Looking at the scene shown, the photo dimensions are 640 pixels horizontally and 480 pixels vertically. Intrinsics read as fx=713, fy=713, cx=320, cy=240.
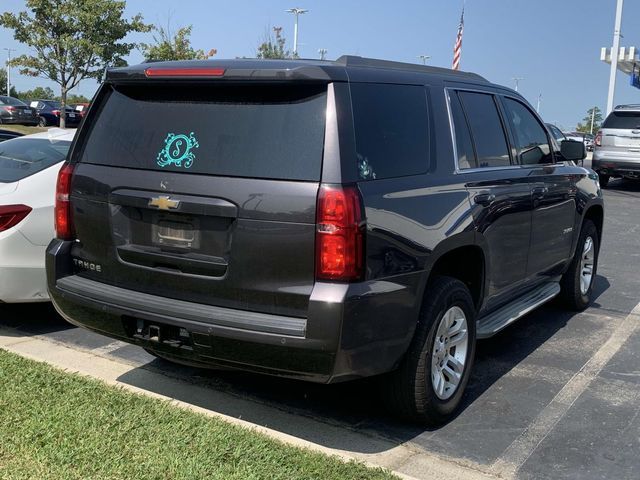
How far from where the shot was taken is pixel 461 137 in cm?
429

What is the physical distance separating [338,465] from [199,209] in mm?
1382

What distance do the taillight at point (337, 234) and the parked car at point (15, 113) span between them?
104ft

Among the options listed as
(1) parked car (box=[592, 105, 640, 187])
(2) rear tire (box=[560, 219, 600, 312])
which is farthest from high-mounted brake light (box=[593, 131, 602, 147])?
(2) rear tire (box=[560, 219, 600, 312])

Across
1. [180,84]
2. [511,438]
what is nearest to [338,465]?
[511,438]

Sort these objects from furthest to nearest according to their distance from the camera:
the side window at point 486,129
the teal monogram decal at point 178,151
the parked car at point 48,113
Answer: the parked car at point 48,113 → the side window at point 486,129 → the teal monogram decal at point 178,151

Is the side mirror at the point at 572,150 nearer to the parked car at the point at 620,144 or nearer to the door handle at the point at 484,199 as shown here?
the door handle at the point at 484,199

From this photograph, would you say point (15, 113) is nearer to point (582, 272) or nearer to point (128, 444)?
point (582, 272)

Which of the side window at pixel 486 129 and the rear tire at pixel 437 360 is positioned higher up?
the side window at pixel 486 129

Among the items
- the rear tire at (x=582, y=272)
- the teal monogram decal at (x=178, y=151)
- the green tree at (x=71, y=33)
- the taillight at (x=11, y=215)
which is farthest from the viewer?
the green tree at (x=71, y=33)

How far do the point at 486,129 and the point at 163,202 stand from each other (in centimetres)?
227

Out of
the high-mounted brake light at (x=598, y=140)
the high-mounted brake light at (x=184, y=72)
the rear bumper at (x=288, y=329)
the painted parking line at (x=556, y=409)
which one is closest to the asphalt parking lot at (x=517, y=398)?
the painted parking line at (x=556, y=409)

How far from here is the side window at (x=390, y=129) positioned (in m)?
3.42

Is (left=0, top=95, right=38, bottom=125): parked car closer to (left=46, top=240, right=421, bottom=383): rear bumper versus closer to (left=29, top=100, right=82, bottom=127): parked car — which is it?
(left=29, top=100, right=82, bottom=127): parked car

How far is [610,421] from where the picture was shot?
4.10m
